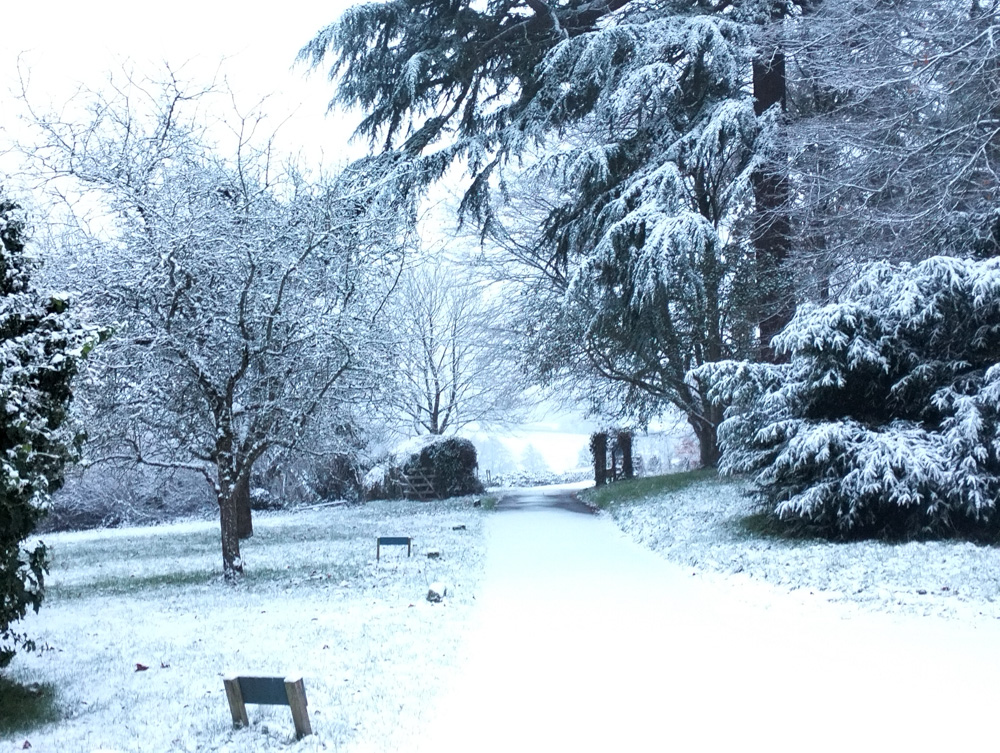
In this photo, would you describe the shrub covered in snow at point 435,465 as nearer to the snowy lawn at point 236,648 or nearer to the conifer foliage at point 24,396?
the snowy lawn at point 236,648

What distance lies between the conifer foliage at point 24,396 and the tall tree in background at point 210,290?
9.73 feet

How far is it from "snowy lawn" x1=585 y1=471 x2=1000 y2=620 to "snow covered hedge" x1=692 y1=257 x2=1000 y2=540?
48 cm

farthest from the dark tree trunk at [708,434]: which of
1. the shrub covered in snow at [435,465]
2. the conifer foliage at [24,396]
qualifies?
the conifer foliage at [24,396]

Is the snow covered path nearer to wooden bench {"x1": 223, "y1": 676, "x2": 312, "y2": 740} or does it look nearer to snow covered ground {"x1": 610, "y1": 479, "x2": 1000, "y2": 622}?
snow covered ground {"x1": 610, "y1": 479, "x2": 1000, "y2": 622}

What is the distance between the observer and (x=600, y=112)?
1490cm

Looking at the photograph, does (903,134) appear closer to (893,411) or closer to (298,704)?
(893,411)

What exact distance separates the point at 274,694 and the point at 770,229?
1330 cm

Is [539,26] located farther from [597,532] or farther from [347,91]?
[597,532]

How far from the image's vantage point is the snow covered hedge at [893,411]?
9305 mm

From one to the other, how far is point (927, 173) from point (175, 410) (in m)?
9.71

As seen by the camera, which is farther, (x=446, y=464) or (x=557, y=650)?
(x=446, y=464)

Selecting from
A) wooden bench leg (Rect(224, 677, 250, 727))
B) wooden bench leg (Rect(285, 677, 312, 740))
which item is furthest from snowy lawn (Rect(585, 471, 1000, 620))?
wooden bench leg (Rect(224, 677, 250, 727))

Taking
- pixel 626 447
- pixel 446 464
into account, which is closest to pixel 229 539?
pixel 446 464

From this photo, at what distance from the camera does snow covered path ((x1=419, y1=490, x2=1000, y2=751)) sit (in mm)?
4418
